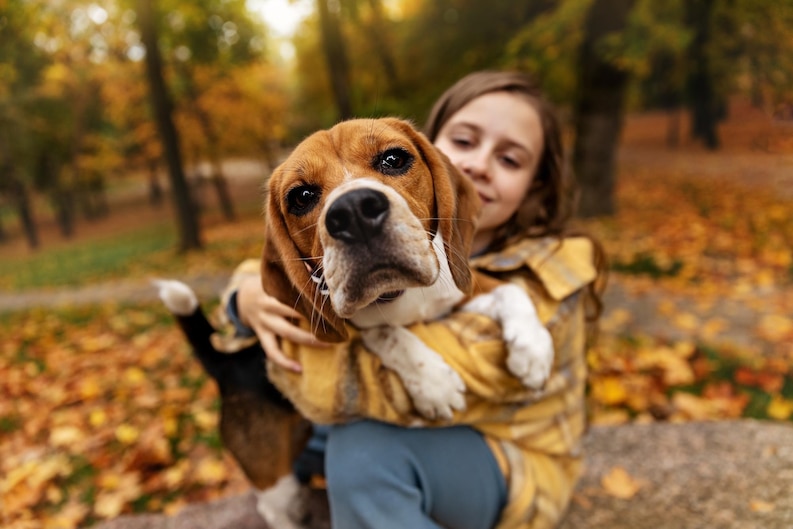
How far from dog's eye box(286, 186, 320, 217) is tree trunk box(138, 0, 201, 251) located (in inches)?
413

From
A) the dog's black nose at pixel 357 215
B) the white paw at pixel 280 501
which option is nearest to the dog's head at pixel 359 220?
the dog's black nose at pixel 357 215

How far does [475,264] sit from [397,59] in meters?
17.2

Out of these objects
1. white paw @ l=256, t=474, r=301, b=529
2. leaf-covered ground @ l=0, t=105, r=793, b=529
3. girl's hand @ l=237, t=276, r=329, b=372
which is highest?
girl's hand @ l=237, t=276, r=329, b=372

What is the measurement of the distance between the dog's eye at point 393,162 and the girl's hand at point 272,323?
1.80ft

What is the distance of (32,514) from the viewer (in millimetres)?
3002

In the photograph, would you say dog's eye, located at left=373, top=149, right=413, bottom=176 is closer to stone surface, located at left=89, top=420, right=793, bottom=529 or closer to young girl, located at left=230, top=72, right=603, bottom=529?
young girl, located at left=230, top=72, right=603, bottom=529

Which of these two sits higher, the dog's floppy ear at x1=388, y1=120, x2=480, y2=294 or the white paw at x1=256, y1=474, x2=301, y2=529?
the dog's floppy ear at x1=388, y1=120, x2=480, y2=294

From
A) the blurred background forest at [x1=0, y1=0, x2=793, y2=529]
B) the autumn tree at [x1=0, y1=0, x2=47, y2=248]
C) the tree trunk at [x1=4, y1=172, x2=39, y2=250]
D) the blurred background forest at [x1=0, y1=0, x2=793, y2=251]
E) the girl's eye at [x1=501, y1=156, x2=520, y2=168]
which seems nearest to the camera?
the girl's eye at [x1=501, y1=156, x2=520, y2=168]

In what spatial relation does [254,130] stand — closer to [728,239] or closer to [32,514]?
[728,239]

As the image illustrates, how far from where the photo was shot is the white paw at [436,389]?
165 centimetres

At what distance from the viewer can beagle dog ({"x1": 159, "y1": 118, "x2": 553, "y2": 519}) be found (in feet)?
4.13

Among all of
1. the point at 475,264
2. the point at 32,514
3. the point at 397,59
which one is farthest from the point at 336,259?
the point at 397,59

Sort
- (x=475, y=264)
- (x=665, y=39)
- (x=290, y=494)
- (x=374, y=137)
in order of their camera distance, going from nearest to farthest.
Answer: (x=374, y=137), (x=475, y=264), (x=290, y=494), (x=665, y=39)

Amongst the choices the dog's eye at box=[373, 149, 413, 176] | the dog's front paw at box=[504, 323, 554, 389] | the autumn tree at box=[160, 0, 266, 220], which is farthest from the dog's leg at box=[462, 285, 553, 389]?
the autumn tree at box=[160, 0, 266, 220]
